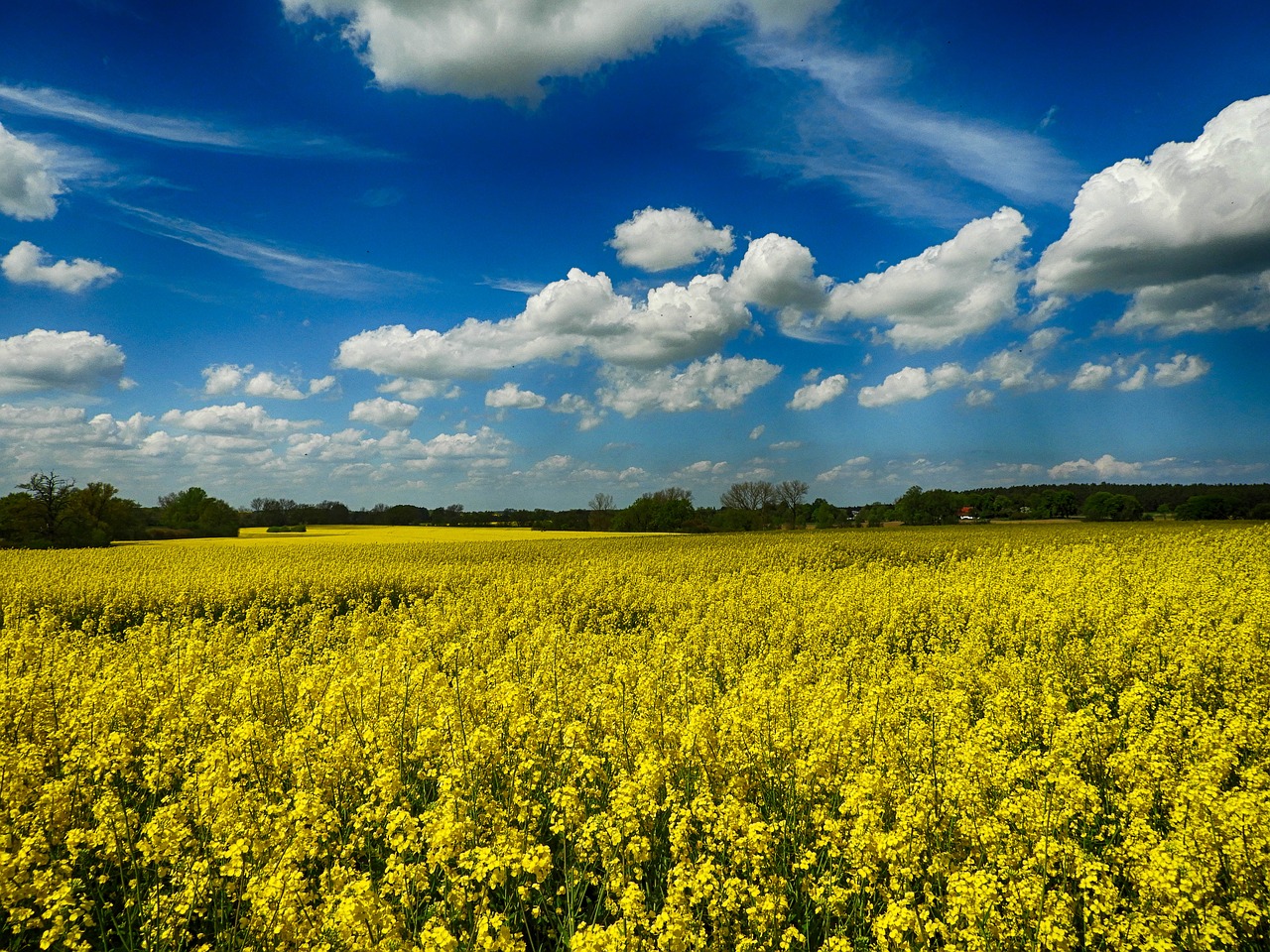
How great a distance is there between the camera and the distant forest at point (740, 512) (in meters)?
58.8

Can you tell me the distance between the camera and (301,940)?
3.80 m

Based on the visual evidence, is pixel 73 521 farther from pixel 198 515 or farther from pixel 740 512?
pixel 740 512

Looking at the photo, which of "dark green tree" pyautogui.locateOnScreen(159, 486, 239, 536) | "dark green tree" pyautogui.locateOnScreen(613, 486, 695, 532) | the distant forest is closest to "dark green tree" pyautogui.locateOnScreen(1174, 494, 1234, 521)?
the distant forest

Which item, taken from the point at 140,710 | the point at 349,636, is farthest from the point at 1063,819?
the point at 349,636

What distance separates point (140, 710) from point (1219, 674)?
43.7 ft

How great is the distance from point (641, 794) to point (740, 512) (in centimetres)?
6695

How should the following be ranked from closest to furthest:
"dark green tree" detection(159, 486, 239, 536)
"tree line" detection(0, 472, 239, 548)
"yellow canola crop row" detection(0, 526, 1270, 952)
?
"yellow canola crop row" detection(0, 526, 1270, 952), "tree line" detection(0, 472, 239, 548), "dark green tree" detection(159, 486, 239, 536)

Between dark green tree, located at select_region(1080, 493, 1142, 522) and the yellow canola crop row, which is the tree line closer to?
the yellow canola crop row

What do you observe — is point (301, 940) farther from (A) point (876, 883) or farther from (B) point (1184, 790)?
(B) point (1184, 790)

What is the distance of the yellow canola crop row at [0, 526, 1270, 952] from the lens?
375cm

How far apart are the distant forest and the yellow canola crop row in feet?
184

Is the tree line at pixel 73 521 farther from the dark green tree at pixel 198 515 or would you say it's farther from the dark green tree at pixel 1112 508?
the dark green tree at pixel 1112 508

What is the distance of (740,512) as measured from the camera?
231 feet

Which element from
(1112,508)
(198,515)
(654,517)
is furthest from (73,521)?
(1112,508)
